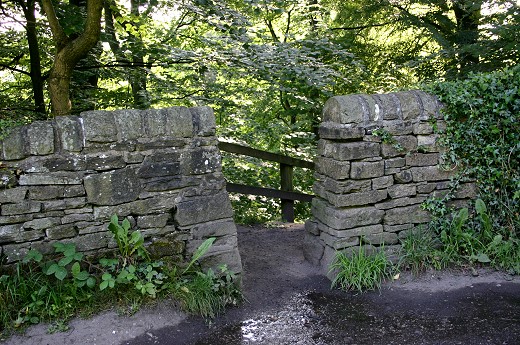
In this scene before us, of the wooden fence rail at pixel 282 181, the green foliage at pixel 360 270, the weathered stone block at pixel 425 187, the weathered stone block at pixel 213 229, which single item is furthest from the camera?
the wooden fence rail at pixel 282 181

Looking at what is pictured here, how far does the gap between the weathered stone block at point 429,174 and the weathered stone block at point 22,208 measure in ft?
11.0

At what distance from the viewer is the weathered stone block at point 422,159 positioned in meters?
4.04

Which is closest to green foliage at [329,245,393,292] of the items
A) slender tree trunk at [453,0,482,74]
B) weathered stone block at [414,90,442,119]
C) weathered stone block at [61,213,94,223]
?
weathered stone block at [414,90,442,119]

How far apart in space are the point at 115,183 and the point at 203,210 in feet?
2.49

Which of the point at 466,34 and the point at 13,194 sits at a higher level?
the point at 466,34

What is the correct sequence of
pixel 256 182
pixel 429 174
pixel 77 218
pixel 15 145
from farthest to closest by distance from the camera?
pixel 256 182
pixel 429 174
pixel 77 218
pixel 15 145

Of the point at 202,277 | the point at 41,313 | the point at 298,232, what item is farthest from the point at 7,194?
the point at 298,232

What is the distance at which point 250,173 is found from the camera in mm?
7668

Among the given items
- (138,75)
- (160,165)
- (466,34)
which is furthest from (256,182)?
(160,165)

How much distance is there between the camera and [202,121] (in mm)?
3463

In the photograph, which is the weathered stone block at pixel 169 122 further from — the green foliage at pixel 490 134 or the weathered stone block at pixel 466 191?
the weathered stone block at pixel 466 191

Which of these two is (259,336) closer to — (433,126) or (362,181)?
(362,181)

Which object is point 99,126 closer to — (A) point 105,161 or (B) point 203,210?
(A) point 105,161

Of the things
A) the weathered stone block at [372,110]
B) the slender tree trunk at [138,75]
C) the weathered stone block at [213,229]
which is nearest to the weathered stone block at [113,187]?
the weathered stone block at [213,229]
